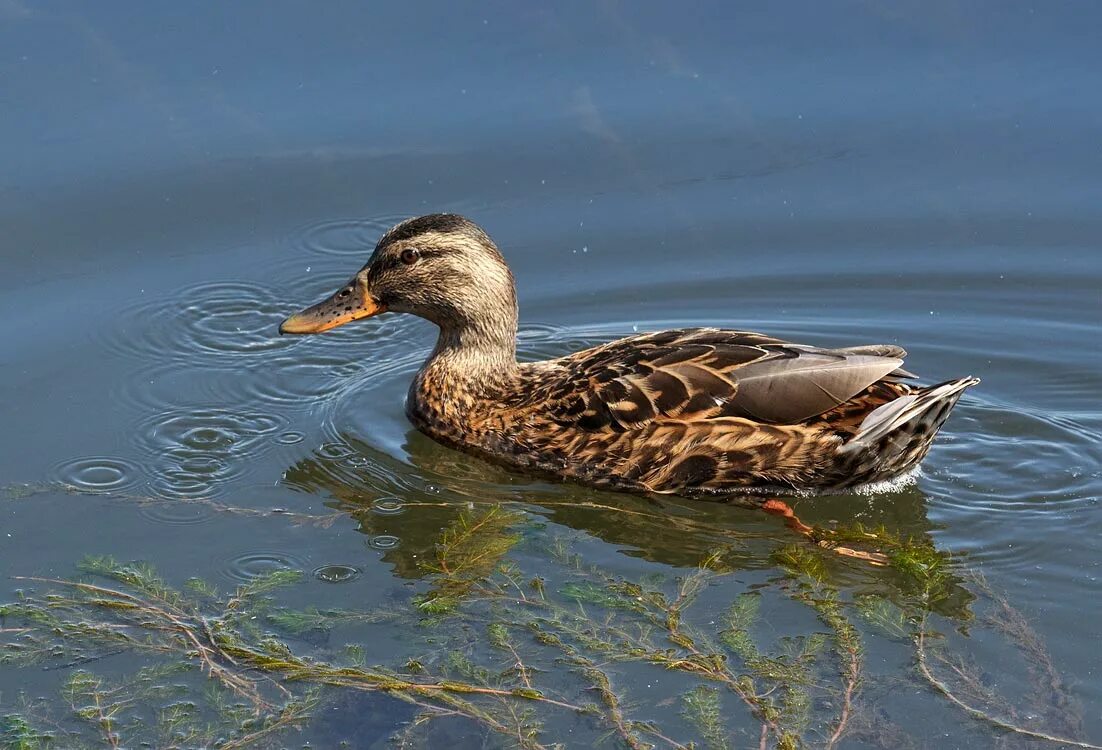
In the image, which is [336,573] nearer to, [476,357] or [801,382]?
[476,357]

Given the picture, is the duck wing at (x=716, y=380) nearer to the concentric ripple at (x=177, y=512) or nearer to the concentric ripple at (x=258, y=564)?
the concentric ripple at (x=258, y=564)

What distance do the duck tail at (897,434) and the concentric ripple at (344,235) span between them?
402 centimetres

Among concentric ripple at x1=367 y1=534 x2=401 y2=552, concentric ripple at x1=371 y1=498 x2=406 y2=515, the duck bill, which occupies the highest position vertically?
the duck bill

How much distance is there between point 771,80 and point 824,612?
18.9ft

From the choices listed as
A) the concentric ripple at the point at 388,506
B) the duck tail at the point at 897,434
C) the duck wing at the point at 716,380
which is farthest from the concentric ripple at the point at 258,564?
the duck tail at the point at 897,434

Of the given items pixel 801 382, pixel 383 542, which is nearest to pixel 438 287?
pixel 383 542

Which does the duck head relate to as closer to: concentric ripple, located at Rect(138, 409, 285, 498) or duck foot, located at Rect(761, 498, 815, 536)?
concentric ripple, located at Rect(138, 409, 285, 498)

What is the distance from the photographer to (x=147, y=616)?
7.33m

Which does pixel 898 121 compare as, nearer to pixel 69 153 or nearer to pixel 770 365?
pixel 770 365

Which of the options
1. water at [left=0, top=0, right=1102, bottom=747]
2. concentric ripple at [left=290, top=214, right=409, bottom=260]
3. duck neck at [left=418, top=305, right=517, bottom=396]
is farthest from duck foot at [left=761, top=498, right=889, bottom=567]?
concentric ripple at [left=290, top=214, right=409, bottom=260]

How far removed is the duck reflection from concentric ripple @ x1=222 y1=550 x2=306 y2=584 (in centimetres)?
46

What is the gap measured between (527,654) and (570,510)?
157 cm

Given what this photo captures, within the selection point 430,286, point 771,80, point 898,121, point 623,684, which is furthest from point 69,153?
point 623,684

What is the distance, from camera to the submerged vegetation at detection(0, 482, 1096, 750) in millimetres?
6605
